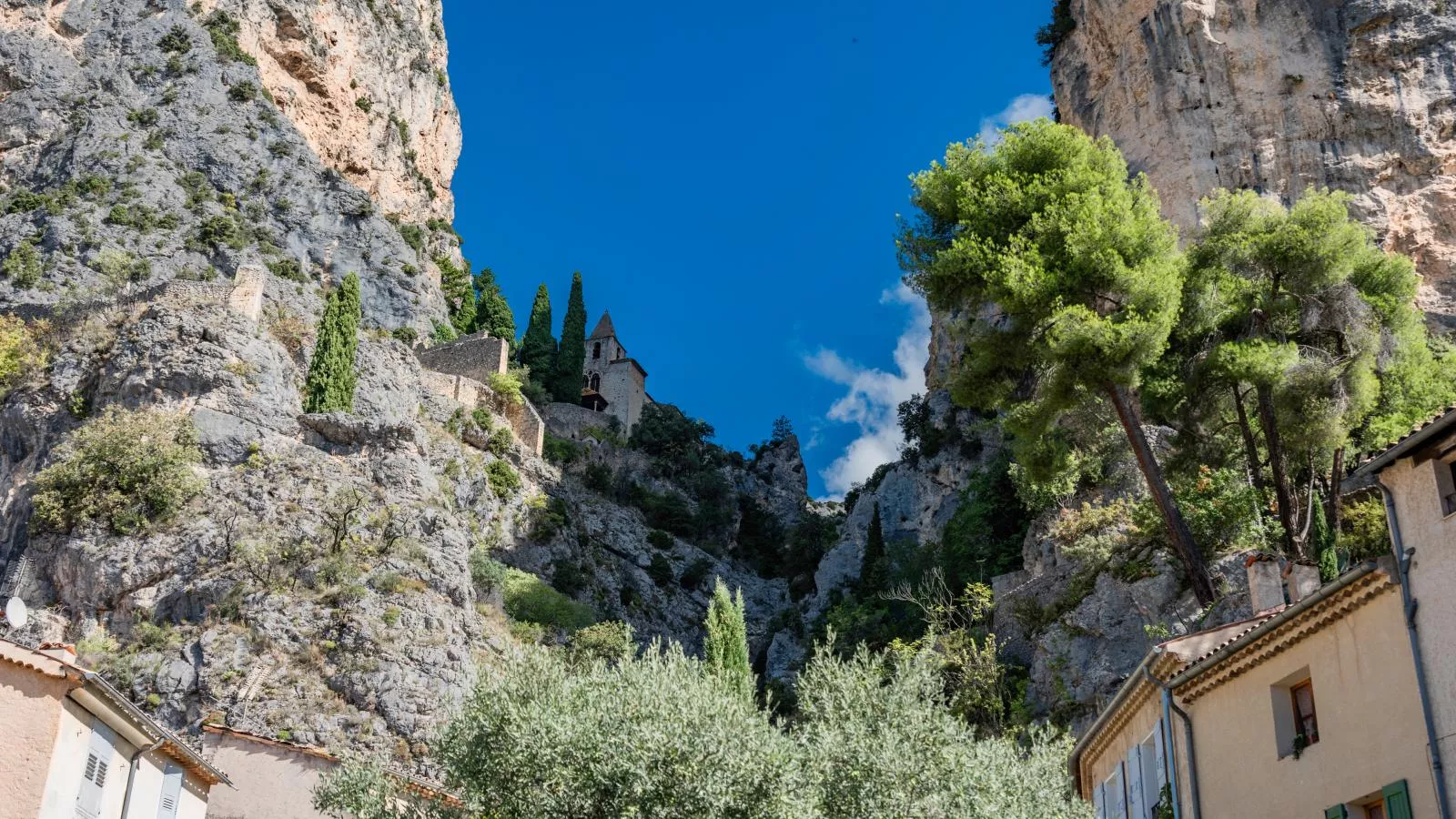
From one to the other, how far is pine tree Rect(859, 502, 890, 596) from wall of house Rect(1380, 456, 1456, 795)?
96.0ft

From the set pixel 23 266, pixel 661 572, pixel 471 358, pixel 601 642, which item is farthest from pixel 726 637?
A: pixel 23 266

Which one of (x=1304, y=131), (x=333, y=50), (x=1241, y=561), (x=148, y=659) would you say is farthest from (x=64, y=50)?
(x=1241, y=561)

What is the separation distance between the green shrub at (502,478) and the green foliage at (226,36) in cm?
2548

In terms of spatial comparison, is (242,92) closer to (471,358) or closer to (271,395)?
(471,358)

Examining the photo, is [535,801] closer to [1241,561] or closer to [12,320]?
[1241,561]

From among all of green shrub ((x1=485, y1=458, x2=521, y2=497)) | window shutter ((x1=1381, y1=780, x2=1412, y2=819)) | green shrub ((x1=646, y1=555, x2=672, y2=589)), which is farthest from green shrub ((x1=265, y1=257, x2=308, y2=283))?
Answer: window shutter ((x1=1381, y1=780, x2=1412, y2=819))

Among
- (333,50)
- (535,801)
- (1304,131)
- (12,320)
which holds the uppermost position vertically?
(333,50)

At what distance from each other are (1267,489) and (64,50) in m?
54.6

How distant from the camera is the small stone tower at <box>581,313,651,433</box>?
72.4 metres

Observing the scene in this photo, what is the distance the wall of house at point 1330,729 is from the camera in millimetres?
12094

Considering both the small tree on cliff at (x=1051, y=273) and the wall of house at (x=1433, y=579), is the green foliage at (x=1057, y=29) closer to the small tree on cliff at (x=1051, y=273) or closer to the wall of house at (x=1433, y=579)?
the small tree on cliff at (x=1051, y=273)

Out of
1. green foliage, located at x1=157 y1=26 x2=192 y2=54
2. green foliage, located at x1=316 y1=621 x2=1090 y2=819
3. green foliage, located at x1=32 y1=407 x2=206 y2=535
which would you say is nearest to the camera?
green foliage, located at x1=316 y1=621 x2=1090 y2=819

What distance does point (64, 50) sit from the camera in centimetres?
5950

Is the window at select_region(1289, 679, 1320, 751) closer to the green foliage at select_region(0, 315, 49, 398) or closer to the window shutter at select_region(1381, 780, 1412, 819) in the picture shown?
the window shutter at select_region(1381, 780, 1412, 819)
